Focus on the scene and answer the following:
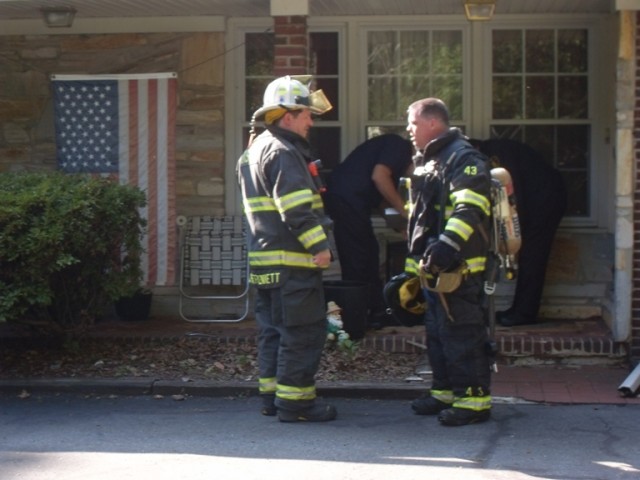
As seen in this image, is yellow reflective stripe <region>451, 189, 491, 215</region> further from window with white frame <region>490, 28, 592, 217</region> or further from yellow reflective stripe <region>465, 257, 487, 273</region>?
window with white frame <region>490, 28, 592, 217</region>

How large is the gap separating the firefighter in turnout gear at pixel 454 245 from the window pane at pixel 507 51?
305 centimetres

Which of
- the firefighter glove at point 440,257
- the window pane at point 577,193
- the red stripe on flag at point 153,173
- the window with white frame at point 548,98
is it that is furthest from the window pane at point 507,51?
the firefighter glove at point 440,257

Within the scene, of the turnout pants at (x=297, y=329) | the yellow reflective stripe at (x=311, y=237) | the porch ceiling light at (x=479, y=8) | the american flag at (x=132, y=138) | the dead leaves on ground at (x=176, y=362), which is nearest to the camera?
the yellow reflective stripe at (x=311, y=237)

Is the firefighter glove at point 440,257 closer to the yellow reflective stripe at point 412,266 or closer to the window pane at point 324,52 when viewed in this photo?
the yellow reflective stripe at point 412,266

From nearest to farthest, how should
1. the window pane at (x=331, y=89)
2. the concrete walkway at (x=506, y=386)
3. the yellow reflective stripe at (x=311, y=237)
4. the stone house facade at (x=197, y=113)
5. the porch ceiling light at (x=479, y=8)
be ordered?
the yellow reflective stripe at (x=311, y=237)
the concrete walkway at (x=506, y=386)
the porch ceiling light at (x=479, y=8)
the stone house facade at (x=197, y=113)
the window pane at (x=331, y=89)

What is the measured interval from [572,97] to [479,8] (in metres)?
1.44

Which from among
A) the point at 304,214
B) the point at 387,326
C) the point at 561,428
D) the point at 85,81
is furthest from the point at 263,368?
the point at 85,81

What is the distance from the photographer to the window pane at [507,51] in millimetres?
9703

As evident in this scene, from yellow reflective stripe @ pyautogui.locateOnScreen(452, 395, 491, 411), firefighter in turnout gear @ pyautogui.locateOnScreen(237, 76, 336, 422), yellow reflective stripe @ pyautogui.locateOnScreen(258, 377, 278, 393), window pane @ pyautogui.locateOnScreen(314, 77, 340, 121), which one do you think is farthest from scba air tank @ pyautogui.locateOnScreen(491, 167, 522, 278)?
window pane @ pyautogui.locateOnScreen(314, 77, 340, 121)

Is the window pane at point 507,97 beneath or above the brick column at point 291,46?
beneath

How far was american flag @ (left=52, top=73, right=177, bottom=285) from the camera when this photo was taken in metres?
9.37

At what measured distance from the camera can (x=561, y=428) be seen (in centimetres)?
685

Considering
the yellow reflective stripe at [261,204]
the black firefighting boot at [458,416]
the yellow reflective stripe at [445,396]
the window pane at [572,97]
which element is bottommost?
the black firefighting boot at [458,416]

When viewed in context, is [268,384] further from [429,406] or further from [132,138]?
[132,138]
